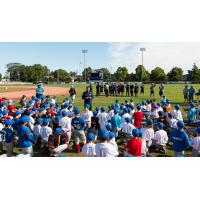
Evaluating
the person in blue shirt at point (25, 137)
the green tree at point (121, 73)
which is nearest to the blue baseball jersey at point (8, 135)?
the person in blue shirt at point (25, 137)

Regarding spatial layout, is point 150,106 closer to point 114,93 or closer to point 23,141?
point 23,141

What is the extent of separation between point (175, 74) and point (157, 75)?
9.20 meters

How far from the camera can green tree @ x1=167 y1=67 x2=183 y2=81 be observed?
11531 centimetres

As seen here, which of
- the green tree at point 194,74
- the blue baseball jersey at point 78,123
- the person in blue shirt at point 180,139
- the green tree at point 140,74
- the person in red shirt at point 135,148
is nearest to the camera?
the person in red shirt at point 135,148

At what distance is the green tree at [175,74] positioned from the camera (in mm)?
115312

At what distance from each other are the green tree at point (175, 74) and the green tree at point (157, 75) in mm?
3537

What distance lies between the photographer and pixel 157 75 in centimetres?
11269

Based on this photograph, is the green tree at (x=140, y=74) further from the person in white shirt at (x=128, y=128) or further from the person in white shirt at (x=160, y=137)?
the person in white shirt at (x=160, y=137)

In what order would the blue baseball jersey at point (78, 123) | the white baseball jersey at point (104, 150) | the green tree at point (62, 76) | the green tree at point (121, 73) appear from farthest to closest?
the green tree at point (121, 73)
the green tree at point (62, 76)
the blue baseball jersey at point (78, 123)
the white baseball jersey at point (104, 150)

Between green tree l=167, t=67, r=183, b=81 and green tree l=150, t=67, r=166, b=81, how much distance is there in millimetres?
3537

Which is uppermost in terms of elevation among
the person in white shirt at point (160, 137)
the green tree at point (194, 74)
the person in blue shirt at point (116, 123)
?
the green tree at point (194, 74)

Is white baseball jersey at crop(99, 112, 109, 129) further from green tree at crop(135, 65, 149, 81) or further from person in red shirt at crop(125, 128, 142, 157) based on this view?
green tree at crop(135, 65, 149, 81)

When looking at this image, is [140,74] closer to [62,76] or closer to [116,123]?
[62,76]

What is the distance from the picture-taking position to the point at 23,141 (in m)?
8.44
